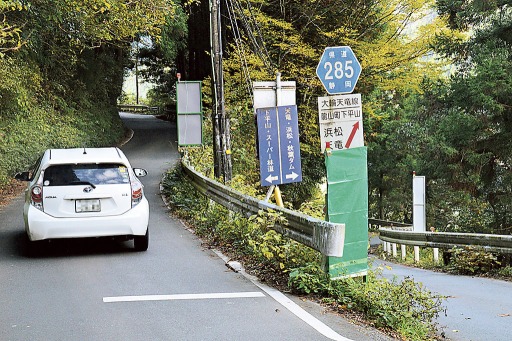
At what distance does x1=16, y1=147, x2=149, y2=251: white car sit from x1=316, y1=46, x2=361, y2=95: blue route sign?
399 centimetres

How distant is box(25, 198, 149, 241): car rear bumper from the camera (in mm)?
10359

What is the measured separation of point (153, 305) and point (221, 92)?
31.1 ft

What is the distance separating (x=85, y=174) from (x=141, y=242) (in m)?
1.62

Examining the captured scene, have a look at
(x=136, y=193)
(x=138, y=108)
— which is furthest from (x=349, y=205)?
(x=138, y=108)

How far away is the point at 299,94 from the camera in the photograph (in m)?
28.7

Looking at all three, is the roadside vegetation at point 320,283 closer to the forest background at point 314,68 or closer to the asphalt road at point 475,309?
the asphalt road at point 475,309

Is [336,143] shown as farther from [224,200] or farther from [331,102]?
[224,200]

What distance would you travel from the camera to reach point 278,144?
11398mm

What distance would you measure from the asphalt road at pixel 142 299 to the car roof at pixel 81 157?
1645mm

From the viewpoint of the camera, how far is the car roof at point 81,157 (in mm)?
10562

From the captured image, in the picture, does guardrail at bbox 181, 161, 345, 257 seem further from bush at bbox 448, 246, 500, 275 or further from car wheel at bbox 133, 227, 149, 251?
bush at bbox 448, 246, 500, 275

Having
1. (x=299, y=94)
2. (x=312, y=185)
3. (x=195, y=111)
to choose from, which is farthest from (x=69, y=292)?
(x=312, y=185)

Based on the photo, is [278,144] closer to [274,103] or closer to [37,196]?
[274,103]

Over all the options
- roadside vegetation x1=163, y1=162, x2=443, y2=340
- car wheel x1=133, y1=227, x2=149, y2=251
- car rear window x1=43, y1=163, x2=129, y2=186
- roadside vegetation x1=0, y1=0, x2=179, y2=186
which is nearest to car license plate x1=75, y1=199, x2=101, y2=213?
car rear window x1=43, y1=163, x2=129, y2=186
